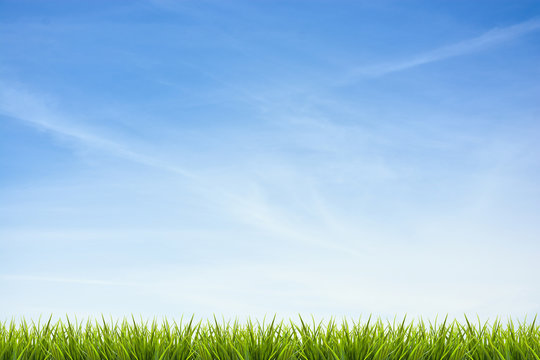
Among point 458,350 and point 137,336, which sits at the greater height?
point 458,350

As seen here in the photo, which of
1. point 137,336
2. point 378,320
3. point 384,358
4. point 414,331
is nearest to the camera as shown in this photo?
point 384,358

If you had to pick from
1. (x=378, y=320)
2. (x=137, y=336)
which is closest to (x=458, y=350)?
(x=378, y=320)

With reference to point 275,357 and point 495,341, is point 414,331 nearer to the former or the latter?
point 495,341

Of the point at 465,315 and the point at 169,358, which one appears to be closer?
the point at 169,358

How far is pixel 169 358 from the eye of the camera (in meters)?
4.38

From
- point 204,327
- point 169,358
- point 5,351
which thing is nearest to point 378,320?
point 204,327

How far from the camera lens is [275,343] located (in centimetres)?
449

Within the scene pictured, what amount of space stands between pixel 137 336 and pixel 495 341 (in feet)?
10.7

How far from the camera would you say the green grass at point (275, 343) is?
4320 millimetres

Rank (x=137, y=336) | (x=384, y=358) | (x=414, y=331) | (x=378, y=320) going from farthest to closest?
1. (x=378, y=320)
2. (x=414, y=331)
3. (x=137, y=336)
4. (x=384, y=358)

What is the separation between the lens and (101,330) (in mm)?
4949

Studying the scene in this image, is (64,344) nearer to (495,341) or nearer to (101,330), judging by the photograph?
(101,330)

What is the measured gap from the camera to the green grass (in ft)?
14.2

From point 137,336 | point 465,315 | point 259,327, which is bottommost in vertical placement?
point 137,336
